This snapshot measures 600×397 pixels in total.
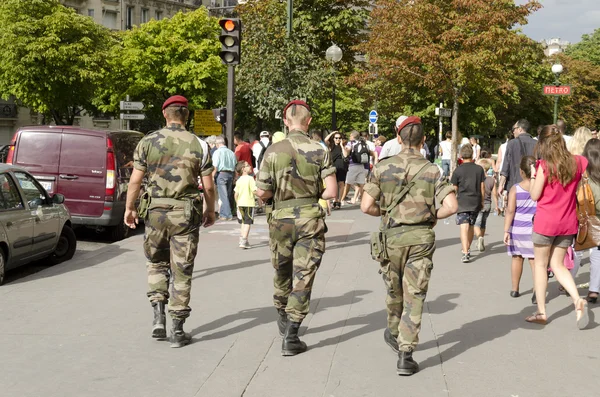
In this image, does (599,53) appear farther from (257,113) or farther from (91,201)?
(91,201)

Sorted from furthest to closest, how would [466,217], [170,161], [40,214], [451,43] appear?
1. [451,43]
2. [466,217]
3. [40,214]
4. [170,161]

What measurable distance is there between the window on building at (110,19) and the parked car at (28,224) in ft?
181

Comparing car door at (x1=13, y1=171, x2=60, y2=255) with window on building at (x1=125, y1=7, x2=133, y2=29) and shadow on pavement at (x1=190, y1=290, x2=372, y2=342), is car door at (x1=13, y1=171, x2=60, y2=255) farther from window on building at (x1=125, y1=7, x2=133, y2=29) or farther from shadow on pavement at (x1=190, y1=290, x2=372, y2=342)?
window on building at (x1=125, y1=7, x2=133, y2=29)

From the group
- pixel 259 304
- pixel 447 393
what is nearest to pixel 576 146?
pixel 259 304

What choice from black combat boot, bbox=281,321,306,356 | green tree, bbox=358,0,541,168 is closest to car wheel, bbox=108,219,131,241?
black combat boot, bbox=281,321,306,356

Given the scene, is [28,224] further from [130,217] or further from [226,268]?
[130,217]

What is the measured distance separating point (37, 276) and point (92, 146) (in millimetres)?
3741

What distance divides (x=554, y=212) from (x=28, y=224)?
6.12 meters

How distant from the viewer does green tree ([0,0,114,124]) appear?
4178 centimetres

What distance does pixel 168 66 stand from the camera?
52.3 m

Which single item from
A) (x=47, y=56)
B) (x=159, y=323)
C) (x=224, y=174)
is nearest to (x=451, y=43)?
(x=47, y=56)

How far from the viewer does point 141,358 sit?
564 centimetres

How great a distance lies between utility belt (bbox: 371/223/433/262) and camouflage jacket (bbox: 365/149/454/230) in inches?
1.3

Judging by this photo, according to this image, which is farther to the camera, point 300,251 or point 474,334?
point 474,334
